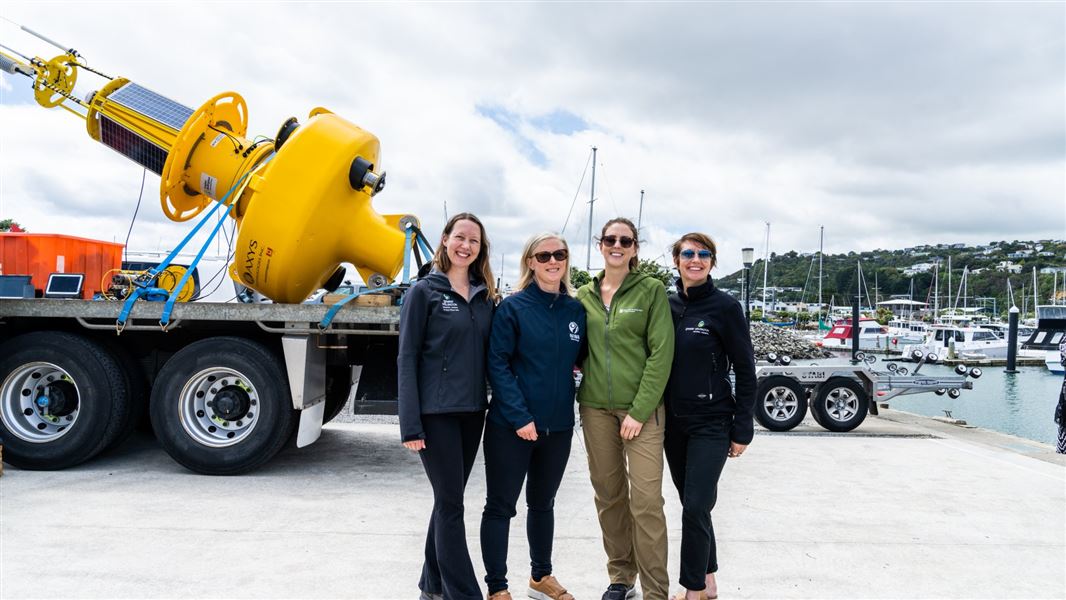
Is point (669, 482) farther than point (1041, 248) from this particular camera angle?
No

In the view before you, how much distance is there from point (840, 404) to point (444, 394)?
8197 mm

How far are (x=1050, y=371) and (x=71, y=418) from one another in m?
52.6

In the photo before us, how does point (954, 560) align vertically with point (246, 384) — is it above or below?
below

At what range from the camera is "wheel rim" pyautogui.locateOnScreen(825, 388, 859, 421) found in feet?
32.3

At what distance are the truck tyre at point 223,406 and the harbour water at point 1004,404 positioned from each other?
968 centimetres

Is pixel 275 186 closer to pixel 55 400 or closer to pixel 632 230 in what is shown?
pixel 55 400

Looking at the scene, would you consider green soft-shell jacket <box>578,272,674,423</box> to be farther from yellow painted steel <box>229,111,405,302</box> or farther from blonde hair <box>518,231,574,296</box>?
yellow painted steel <box>229,111,405,302</box>

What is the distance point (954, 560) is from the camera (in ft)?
13.7

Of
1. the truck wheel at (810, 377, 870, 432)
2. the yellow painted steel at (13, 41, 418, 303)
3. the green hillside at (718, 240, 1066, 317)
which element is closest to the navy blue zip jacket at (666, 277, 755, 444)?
the yellow painted steel at (13, 41, 418, 303)

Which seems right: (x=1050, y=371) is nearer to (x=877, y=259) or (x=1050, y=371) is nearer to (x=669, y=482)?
(x=669, y=482)

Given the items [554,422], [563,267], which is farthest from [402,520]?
[563,267]

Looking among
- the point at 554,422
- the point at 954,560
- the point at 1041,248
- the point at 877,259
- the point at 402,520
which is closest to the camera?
the point at 554,422

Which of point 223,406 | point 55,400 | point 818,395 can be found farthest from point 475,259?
point 818,395

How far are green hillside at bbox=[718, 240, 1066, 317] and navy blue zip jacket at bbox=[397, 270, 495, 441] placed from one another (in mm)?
72195
